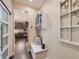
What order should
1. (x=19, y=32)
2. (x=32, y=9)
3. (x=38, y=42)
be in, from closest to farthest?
(x=38, y=42) → (x=32, y=9) → (x=19, y=32)

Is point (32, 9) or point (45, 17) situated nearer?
point (45, 17)

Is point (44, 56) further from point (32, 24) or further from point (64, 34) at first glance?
point (32, 24)

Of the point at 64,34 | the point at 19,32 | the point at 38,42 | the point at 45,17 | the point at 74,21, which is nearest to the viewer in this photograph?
the point at 74,21

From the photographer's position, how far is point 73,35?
5.18 ft

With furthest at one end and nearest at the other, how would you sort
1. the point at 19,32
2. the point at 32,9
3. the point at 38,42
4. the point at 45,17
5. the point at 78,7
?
the point at 19,32
the point at 32,9
the point at 38,42
the point at 45,17
the point at 78,7

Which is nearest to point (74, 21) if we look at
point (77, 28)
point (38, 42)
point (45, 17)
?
point (77, 28)

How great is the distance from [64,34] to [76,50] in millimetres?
488

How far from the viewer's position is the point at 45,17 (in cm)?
333

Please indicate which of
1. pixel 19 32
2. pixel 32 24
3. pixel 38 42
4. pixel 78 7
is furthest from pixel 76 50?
pixel 19 32

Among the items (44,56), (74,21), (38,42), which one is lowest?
(44,56)

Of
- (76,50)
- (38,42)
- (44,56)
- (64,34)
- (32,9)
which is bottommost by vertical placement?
(44,56)

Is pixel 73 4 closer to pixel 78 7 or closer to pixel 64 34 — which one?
pixel 78 7

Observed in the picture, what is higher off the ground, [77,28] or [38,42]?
[77,28]

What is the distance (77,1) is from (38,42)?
11.0ft
